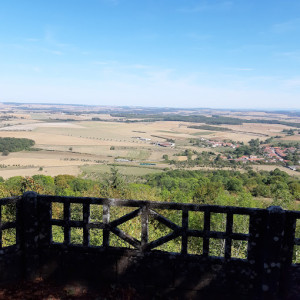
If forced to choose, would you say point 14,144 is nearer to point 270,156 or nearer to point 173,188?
point 173,188

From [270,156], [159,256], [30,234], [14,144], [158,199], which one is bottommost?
[270,156]

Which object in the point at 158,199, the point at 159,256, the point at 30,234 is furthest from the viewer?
the point at 158,199

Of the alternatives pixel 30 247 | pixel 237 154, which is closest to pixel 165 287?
pixel 30 247

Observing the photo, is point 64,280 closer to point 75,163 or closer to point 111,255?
point 111,255

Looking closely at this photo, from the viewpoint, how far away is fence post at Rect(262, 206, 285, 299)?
5.80 m

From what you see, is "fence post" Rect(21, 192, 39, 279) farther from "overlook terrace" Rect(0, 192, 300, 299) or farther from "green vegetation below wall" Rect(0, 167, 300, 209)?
"green vegetation below wall" Rect(0, 167, 300, 209)

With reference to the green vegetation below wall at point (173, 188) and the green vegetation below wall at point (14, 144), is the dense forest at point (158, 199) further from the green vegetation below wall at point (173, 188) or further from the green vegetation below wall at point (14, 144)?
the green vegetation below wall at point (14, 144)

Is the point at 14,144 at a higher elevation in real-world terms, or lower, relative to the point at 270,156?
higher

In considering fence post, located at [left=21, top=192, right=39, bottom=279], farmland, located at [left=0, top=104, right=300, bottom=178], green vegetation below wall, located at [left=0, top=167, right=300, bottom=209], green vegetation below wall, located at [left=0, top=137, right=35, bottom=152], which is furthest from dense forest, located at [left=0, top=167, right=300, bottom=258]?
green vegetation below wall, located at [left=0, top=137, right=35, bottom=152]

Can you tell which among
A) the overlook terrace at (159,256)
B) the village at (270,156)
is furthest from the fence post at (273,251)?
the village at (270,156)

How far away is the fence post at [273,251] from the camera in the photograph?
5801mm

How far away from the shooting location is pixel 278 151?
376 ft

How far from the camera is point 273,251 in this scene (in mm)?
5836

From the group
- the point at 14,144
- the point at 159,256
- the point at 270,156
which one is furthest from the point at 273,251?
the point at 270,156
